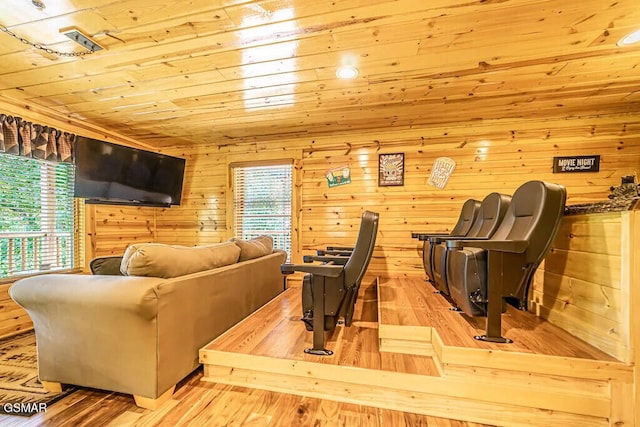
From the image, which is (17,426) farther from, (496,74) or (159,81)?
(496,74)

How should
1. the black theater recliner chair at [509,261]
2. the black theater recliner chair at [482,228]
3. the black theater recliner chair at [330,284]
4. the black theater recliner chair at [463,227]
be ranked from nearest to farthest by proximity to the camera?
1. the black theater recliner chair at [509,261]
2. the black theater recliner chair at [330,284]
3. the black theater recliner chair at [482,228]
4. the black theater recliner chair at [463,227]

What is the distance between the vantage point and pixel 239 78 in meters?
2.47

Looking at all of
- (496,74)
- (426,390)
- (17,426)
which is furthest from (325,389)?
(496,74)

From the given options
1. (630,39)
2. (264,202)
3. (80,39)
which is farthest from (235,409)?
(630,39)

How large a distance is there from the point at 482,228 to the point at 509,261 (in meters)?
0.99

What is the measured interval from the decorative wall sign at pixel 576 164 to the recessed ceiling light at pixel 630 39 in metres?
1.66

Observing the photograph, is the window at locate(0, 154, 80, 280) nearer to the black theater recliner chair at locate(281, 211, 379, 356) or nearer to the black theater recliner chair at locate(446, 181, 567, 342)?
the black theater recliner chair at locate(281, 211, 379, 356)

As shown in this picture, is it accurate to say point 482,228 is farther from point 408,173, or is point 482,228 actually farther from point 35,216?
point 35,216

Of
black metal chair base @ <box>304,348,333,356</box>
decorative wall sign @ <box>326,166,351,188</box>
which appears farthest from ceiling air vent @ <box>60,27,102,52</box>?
decorative wall sign @ <box>326,166,351,188</box>

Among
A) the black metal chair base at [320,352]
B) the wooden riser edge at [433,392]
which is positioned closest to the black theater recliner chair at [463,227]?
the wooden riser edge at [433,392]

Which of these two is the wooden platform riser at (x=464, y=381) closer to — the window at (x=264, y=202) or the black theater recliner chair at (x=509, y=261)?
the black theater recliner chair at (x=509, y=261)

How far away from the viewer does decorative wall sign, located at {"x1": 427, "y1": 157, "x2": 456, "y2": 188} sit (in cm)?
365

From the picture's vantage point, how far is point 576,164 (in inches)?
131

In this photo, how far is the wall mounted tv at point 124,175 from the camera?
3293mm
